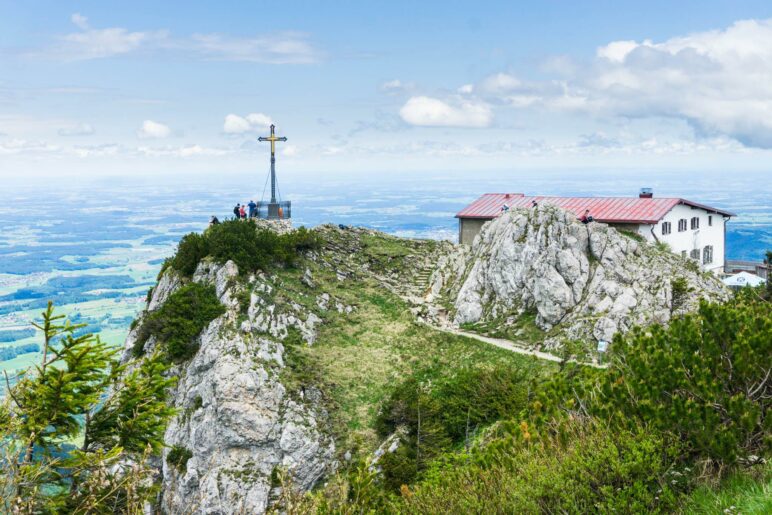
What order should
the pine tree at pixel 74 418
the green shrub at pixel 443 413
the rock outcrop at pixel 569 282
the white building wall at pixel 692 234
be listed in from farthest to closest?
1. the white building wall at pixel 692 234
2. the rock outcrop at pixel 569 282
3. the green shrub at pixel 443 413
4. the pine tree at pixel 74 418

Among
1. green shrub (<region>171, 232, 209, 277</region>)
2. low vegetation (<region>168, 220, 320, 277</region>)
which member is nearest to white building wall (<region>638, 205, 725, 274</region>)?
low vegetation (<region>168, 220, 320, 277</region>)

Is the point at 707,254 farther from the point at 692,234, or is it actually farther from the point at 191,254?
the point at 191,254

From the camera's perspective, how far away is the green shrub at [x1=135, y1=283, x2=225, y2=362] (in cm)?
3575

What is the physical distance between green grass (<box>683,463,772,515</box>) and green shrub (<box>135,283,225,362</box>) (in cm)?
2907

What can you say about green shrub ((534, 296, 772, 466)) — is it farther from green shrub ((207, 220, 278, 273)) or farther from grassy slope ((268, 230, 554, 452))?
green shrub ((207, 220, 278, 273))

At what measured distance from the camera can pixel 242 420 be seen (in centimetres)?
3066

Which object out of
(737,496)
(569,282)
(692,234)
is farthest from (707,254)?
(737,496)

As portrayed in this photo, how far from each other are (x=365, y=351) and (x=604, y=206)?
2357 centimetres

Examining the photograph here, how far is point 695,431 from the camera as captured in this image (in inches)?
450

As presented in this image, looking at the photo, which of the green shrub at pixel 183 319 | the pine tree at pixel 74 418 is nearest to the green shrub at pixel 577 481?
the pine tree at pixel 74 418

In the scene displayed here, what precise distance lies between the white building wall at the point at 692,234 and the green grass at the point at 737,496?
3639cm

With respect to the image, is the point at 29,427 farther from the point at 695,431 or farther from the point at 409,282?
the point at 409,282

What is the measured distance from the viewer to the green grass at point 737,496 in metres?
9.46

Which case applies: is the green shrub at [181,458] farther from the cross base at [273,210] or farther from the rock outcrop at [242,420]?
the cross base at [273,210]
